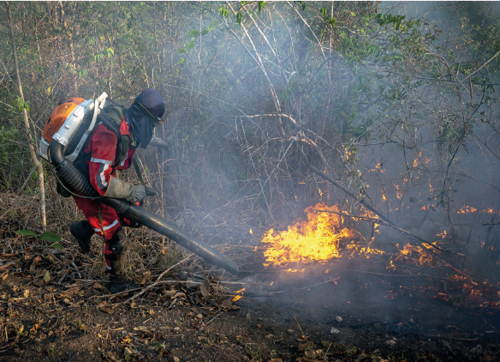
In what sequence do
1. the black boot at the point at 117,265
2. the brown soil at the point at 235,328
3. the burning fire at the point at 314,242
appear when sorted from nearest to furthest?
the brown soil at the point at 235,328 < the black boot at the point at 117,265 < the burning fire at the point at 314,242

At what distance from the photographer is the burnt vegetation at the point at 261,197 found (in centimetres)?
294

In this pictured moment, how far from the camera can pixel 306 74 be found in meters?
4.91

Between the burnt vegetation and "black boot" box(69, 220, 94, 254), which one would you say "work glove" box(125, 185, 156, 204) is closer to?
"black boot" box(69, 220, 94, 254)

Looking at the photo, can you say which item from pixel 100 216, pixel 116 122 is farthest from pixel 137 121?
pixel 100 216

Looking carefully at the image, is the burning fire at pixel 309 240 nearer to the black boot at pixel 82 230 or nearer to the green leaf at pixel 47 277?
the black boot at pixel 82 230

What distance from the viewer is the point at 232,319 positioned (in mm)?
3193

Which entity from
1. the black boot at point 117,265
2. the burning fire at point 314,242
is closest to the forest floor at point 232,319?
the black boot at point 117,265

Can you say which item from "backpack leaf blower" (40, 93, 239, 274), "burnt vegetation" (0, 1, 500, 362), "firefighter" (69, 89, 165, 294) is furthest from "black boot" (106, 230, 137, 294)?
"backpack leaf blower" (40, 93, 239, 274)

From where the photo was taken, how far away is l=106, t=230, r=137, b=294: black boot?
11.0 ft

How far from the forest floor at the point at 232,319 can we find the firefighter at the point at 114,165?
0.43 meters

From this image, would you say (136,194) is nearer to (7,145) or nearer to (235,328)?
(235,328)

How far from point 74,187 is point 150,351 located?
5.21 feet

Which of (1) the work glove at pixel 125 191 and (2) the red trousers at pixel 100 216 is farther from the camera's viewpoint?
(2) the red trousers at pixel 100 216

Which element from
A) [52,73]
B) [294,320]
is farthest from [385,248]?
[52,73]
